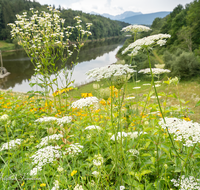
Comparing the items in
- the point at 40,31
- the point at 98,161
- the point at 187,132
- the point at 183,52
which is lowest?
the point at 98,161

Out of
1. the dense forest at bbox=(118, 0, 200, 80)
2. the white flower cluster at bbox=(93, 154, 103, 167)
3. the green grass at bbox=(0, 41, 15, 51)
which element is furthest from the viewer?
the green grass at bbox=(0, 41, 15, 51)

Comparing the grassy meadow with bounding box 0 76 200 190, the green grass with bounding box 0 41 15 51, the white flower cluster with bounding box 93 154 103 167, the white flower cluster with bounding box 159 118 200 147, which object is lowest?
the grassy meadow with bounding box 0 76 200 190

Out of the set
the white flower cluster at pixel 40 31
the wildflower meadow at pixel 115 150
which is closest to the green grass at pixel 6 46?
the white flower cluster at pixel 40 31

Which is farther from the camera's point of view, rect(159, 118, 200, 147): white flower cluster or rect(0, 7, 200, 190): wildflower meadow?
rect(0, 7, 200, 190): wildflower meadow

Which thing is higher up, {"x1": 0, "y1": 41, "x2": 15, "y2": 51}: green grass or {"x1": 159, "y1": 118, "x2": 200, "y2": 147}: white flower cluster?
{"x1": 0, "y1": 41, "x2": 15, "y2": 51}: green grass

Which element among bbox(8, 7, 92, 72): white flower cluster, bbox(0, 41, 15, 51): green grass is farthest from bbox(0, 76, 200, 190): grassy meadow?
bbox(0, 41, 15, 51): green grass

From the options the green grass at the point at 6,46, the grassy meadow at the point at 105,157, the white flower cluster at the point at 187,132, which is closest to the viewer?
the white flower cluster at the point at 187,132

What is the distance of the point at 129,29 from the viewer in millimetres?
3145

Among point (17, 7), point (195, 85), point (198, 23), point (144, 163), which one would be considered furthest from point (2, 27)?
point (144, 163)

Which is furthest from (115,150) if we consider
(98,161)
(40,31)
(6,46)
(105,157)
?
(6,46)

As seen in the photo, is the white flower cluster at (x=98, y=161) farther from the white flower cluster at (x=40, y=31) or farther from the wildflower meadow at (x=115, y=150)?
the white flower cluster at (x=40, y=31)

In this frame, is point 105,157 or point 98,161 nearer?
point 98,161

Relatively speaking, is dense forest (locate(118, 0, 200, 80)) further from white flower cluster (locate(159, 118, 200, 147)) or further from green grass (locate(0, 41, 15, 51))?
green grass (locate(0, 41, 15, 51))

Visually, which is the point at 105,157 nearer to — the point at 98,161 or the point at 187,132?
the point at 98,161
